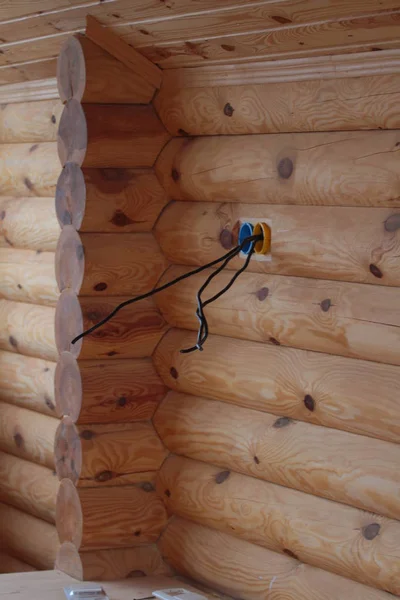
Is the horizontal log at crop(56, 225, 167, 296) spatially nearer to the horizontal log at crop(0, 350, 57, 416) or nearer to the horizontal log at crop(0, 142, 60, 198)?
the horizontal log at crop(0, 142, 60, 198)

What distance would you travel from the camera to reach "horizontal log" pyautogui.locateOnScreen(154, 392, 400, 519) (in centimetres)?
280

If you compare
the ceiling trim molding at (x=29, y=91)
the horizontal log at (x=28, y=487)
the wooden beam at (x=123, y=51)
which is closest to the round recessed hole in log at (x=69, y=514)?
the horizontal log at (x=28, y=487)

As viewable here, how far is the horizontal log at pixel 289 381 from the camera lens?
9.19 feet

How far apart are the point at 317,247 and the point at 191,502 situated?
117 centimetres

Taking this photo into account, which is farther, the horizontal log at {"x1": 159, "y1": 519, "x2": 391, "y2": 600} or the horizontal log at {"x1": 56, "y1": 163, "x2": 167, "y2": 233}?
the horizontal log at {"x1": 56, "y1": 163, "x2": 167, "y2": 233}

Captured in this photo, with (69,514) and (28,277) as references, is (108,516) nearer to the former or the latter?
(69,514)

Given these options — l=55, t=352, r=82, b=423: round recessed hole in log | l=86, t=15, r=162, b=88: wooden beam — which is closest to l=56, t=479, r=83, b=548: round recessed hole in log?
l=55, t=352, r=82, b=423: round recessed hole in log

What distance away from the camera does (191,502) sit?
11.4 feet

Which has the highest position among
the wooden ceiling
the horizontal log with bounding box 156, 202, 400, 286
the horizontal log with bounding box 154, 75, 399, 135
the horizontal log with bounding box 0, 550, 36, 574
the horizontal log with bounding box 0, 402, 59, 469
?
the wooden ceiling

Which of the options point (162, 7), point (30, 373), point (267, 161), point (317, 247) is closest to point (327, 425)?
point (317, 247)

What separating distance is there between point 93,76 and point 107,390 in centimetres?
119

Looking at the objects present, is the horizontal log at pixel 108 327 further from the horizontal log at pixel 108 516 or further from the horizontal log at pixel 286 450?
the horizontal log at pixel 108 516

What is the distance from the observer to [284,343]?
3.13 metres

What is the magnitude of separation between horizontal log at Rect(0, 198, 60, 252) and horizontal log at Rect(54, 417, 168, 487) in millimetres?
1102
